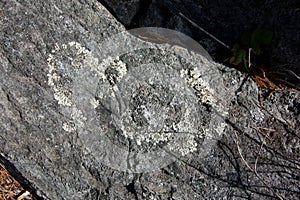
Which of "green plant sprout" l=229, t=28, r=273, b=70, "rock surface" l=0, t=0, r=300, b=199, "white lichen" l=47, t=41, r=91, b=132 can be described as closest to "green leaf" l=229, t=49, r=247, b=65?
"green plant sprout" l=229, t=28, r=273, b=70

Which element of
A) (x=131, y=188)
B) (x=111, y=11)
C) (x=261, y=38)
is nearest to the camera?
(x=131, y=188)

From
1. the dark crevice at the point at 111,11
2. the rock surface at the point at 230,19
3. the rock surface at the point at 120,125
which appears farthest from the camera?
the dark crevice at the point at 111,11

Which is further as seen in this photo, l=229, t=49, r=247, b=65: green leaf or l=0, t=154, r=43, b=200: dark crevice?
l=229, t=49, r=247, b=65: green leaf

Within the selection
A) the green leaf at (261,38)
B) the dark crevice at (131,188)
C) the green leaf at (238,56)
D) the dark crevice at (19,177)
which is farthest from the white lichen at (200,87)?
the dark crevice at (19,177)

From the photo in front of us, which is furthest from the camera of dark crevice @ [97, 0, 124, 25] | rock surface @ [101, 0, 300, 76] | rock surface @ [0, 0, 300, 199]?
dark crevice @ [97, 0, 124, 25]

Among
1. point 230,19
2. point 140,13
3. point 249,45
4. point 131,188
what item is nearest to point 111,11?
point 140,13

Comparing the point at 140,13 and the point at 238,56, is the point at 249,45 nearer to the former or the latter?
the point at 238,56

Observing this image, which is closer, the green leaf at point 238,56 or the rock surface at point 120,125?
the rock surface at point 120,125

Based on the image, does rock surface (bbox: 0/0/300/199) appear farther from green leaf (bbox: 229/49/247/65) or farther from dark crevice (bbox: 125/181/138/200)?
green leaf (bbox: 229/49/247/65)

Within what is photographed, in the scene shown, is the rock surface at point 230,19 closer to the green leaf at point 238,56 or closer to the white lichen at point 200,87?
the green leaf at point 238,56

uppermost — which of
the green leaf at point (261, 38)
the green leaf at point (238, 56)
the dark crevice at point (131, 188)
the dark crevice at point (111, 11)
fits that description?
the green leaf at point (261, 38)
